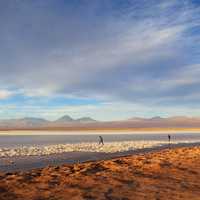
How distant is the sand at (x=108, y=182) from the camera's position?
550 inches

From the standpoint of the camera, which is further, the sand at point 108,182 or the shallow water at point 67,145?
the shallow water at point 67,145

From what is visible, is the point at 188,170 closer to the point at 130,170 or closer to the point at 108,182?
the point at 130,170

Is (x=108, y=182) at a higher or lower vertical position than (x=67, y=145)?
lower

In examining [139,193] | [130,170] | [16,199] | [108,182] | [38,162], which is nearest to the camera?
[16,199]

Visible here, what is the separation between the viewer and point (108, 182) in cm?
1623

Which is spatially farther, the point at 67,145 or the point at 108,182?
the point at 67,145

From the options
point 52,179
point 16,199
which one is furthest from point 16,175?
point 16,199

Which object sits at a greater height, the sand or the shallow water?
the shallow water

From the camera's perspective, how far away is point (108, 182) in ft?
53.3

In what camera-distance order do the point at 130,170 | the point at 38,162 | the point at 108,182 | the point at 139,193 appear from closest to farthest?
the point at 139,193, the point at 108,182, the point at 130,170, the point at 38,162

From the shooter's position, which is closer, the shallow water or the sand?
the sand

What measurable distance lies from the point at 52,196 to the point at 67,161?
11715 millimetres

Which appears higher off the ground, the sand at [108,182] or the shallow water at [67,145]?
the shallow water at [67,145]

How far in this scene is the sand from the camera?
1397 cm
